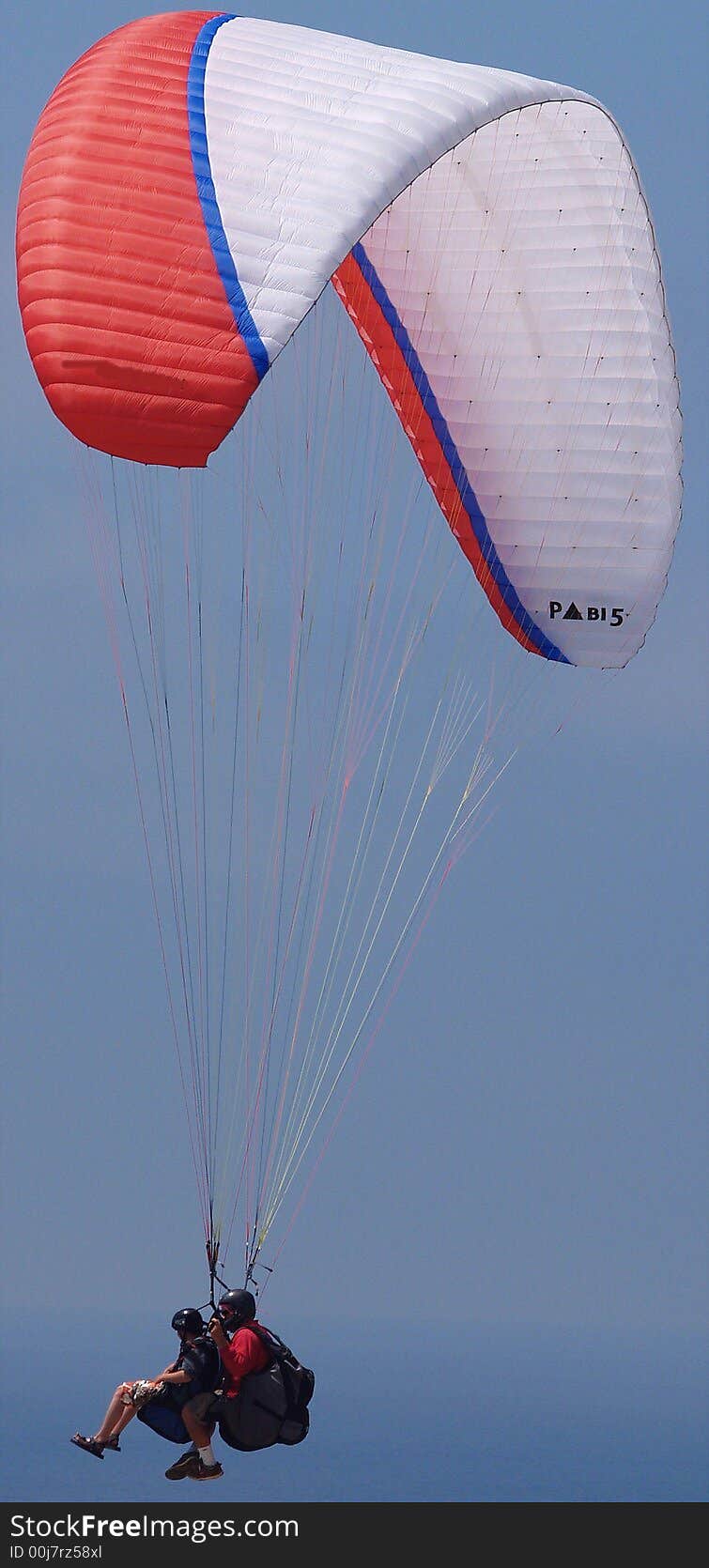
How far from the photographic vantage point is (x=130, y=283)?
597 inches

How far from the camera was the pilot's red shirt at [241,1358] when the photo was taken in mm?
15273

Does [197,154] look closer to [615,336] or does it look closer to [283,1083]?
[615,336]

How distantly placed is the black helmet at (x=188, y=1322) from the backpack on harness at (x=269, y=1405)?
27cm

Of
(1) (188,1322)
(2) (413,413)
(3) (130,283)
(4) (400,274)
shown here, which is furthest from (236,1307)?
(4) (400,274)

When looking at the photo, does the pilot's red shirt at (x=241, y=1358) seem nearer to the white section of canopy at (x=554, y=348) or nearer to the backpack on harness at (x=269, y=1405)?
the backpack on harness at (x=269, y=1405)

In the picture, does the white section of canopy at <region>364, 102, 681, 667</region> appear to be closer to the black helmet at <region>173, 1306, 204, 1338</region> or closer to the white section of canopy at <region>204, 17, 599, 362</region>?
the white section of canopy at <region>204, 17, 599, 362</region>

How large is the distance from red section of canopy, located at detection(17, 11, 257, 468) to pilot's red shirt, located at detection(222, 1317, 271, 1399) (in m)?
4.48

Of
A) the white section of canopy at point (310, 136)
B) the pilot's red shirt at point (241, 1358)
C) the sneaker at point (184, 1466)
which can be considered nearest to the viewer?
the white section of canopy at point (310, 136)

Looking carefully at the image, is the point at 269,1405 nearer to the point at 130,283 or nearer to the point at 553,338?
the point at 130,283

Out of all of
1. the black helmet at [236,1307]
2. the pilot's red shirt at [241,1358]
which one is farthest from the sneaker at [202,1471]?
the black helmet at [236,1307]

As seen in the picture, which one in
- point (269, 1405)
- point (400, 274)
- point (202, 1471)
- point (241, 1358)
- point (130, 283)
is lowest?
point (202, 1471)

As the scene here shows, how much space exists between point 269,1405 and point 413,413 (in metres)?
6.31
